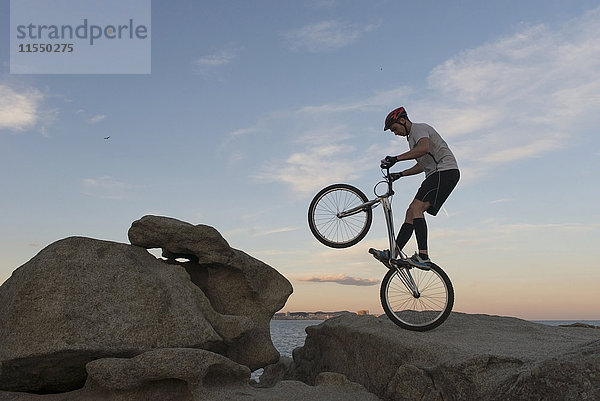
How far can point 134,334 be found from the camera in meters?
9.37

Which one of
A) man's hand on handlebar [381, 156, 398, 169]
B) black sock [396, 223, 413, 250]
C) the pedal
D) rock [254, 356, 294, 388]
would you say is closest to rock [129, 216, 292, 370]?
rock [254, 356, 294, 388]

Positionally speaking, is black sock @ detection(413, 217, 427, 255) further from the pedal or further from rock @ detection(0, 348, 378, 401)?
rock @ detection(0, 348, 378, 401)

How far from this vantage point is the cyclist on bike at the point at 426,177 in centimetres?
1005

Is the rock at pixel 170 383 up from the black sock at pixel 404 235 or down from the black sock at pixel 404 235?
down

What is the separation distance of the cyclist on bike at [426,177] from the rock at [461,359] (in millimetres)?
1588

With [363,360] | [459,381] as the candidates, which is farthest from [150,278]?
[459,381]

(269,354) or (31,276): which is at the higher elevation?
(31,276)

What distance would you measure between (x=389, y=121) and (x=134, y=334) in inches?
249

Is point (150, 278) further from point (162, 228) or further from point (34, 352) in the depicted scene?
A: point (34, 352)

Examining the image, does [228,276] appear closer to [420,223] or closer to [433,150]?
[420,223]

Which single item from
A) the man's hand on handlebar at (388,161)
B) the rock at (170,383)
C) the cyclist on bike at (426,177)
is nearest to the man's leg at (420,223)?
the cyclist on bike at (426,177)

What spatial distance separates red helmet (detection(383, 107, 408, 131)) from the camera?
10.5 metres

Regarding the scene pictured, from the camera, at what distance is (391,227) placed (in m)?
10.4

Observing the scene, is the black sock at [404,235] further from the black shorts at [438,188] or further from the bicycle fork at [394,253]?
the black shorts at [438,188]
